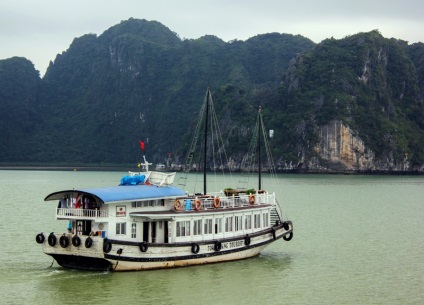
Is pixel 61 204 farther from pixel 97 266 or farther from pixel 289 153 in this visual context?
pixel 289 153

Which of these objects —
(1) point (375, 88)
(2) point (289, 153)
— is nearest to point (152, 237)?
(2) point (289, 153)

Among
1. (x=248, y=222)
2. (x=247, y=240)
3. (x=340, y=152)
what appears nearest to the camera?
(x=247, y=240)

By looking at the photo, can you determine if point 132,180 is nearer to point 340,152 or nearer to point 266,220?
point 266,220

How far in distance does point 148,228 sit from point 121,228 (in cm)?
141

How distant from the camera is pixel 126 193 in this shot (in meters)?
30.2

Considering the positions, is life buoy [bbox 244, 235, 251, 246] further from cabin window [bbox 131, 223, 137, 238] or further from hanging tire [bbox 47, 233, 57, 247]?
hanging tire [bbox 47, 233, 57, 247]

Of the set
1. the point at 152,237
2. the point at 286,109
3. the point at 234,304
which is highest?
the point at 286,109

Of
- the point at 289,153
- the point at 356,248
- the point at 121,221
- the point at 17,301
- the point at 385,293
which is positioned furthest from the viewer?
the point at 289,153

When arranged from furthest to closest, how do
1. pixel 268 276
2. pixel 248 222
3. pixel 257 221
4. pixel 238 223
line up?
pixel 257 221
pixel 248 222
pixel 238 223
pixel 268 276

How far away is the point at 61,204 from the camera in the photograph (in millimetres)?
30672

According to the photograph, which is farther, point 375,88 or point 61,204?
point 375,88

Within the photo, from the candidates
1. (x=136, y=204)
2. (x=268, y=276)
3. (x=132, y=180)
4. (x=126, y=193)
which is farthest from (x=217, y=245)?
(x=126, y=193)

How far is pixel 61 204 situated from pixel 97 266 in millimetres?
3429

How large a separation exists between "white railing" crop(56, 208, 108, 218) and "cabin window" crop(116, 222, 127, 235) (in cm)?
79
